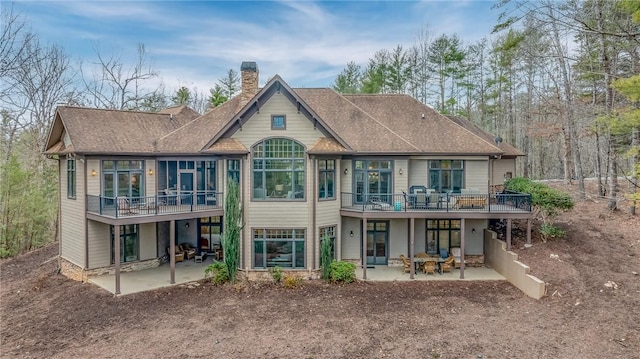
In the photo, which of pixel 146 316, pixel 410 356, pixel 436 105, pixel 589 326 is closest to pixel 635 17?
pixel 589 326

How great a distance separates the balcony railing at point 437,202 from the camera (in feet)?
44.6

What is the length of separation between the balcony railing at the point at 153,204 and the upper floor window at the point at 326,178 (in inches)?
163

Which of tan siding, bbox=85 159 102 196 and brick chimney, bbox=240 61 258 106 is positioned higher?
brick chimney, bbox=240 61 258 106

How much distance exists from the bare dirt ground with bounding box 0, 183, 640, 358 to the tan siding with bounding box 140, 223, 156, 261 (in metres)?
2.43

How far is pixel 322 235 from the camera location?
13.5m

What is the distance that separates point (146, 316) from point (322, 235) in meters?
6.46

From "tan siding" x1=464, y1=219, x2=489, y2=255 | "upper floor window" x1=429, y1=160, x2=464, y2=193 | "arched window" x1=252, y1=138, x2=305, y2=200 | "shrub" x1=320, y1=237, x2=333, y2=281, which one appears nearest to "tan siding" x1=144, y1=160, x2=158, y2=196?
"arched window" x1=252, y1=138, x2=305, y2=200

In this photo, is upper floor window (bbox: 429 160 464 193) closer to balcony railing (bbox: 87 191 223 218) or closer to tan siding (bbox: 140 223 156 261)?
balcony railing (bbox: 87 191 223 218)

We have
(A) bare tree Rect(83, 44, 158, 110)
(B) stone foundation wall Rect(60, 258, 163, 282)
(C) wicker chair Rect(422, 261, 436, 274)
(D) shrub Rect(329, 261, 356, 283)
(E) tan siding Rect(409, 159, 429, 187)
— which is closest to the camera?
(D) shrub Rect(329, 261, 356, 283)

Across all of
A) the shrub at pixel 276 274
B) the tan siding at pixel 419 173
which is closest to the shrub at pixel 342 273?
the shrub at pixel 276 274

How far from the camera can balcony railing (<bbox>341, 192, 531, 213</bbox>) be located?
1359cm

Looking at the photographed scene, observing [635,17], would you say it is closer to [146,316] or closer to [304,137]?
[304,137]

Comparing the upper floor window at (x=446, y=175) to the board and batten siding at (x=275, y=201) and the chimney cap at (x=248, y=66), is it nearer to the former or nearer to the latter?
the board and batten siding at (x=275, y=201)

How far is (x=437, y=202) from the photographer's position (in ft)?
45.5
